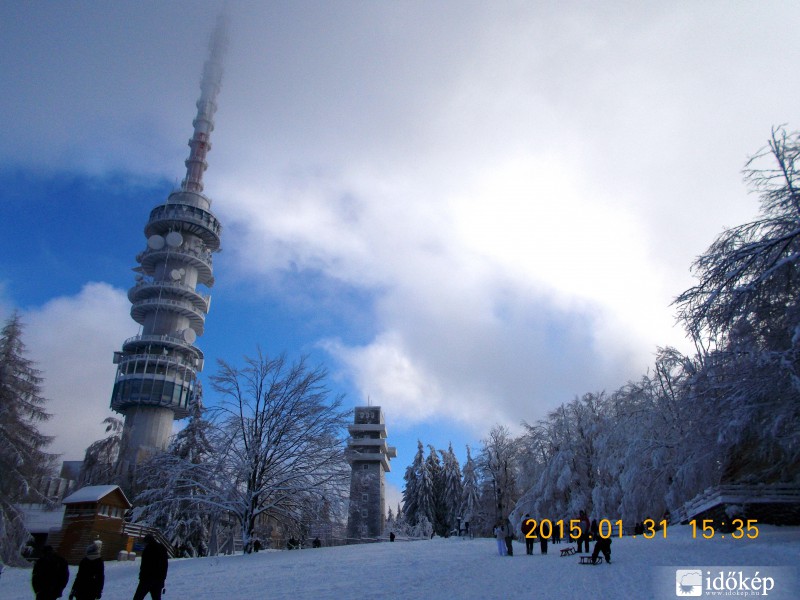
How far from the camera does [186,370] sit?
225 ft

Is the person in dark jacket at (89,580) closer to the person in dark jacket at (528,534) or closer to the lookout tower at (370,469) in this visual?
the person in dark jacket at (528,534)

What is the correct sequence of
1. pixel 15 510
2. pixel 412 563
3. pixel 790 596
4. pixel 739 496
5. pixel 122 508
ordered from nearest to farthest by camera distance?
pixel 790 596 < pixel 412 563 < pixel 739 496 < pixel 122 508 < pixel 15 510

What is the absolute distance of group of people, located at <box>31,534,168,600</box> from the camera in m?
8.90

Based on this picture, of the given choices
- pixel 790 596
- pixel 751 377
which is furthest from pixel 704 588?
pixel 751 377

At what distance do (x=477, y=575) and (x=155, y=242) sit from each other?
7046cm

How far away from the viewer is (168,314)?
70.9 metres

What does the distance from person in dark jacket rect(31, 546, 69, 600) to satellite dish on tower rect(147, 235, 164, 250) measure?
70627mm

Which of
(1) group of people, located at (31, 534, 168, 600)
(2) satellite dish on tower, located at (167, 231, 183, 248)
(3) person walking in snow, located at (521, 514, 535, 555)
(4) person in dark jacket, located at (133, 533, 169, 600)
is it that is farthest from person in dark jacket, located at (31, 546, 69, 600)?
(2) satellite dish on tower, located at (167, 231, 183, 248)

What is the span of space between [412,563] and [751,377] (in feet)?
38.8

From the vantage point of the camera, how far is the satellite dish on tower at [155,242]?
74.0 meters

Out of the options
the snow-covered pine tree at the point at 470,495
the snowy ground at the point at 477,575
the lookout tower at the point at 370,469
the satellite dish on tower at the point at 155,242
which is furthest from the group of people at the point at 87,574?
the satellite dish on tower at the point at 155,242

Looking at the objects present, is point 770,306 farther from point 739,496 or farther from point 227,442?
point 227,442

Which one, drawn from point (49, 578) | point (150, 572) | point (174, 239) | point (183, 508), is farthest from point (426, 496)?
point (49, 578)

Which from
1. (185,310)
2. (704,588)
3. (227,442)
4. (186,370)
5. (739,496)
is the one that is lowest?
(704,588)
